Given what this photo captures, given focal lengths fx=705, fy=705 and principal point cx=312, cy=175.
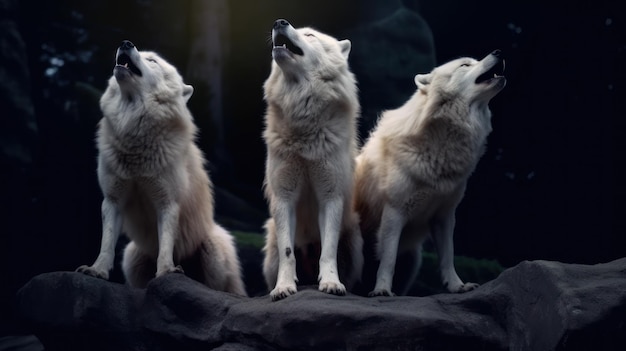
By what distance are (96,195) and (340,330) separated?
18.6 feet

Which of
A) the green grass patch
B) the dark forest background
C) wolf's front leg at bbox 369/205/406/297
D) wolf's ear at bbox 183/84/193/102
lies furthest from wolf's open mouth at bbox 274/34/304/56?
the dark forest background

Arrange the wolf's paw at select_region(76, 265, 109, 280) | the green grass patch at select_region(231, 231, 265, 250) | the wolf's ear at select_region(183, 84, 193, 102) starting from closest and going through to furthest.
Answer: the wolf's paw at select_region(76, 265, 109, 280)
the wolf's ear at select_region(183, 84, 193, 102)
the green grass patch at select_region(231, 231, 265, 250)

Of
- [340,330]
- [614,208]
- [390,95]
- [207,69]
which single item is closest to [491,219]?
[614,208]

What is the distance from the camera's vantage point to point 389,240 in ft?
19.5

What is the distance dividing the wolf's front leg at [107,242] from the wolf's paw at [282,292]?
1434mm

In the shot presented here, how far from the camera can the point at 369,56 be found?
36.6 ft

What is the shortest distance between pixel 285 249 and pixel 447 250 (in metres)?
1.53

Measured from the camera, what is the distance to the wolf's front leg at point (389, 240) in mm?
5863

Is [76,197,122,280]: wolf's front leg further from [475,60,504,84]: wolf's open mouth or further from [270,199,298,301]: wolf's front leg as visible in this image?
[475,60,504,84]: wolf's open mouth

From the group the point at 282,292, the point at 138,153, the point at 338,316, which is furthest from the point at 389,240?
the point at 138,153

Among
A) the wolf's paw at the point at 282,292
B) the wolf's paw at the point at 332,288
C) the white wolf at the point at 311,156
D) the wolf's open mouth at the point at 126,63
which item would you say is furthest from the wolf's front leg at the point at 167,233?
the wolf's paw at the point at 332,288

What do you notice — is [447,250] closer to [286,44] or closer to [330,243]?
[330,243]

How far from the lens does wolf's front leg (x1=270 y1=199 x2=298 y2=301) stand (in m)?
5.22

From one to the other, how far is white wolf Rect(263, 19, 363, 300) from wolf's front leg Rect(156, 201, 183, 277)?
0.82 m
